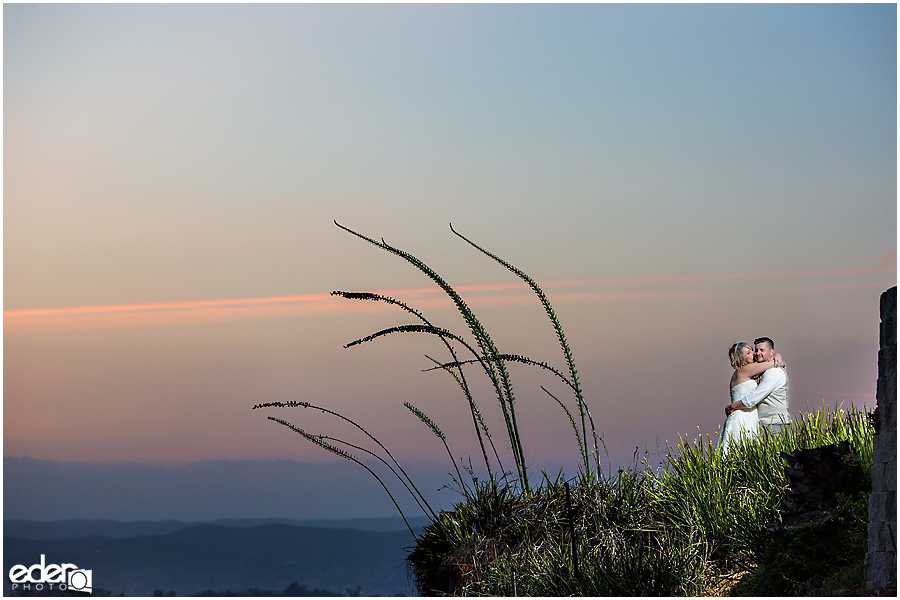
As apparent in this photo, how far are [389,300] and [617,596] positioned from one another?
2.31 metres

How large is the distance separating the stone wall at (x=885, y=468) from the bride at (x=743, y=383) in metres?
2.92

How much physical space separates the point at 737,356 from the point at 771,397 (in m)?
0.48

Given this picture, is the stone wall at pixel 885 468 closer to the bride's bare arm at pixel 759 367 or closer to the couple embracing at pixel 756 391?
the couple embracing at pixel 756 391

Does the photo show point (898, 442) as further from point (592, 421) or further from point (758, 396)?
point (758, 396)

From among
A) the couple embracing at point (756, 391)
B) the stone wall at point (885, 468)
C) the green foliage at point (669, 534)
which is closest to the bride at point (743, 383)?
the couple embracing at point (756, 391)

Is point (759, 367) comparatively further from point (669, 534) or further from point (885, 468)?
point (885, 468)

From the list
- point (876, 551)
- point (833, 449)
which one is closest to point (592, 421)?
point (833, 449)

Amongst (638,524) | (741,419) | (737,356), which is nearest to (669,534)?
(638,524)

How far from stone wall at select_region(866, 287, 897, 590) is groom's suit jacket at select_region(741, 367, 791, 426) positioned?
311 cm

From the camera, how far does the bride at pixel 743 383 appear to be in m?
6.89

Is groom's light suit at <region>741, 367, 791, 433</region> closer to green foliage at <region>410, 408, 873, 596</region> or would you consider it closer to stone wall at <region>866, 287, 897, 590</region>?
green foliage at <region>410, 408, 873, 596</region>

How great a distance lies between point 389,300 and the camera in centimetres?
523

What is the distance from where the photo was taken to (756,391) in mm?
6906

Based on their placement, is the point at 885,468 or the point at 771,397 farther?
the point at 771,397
